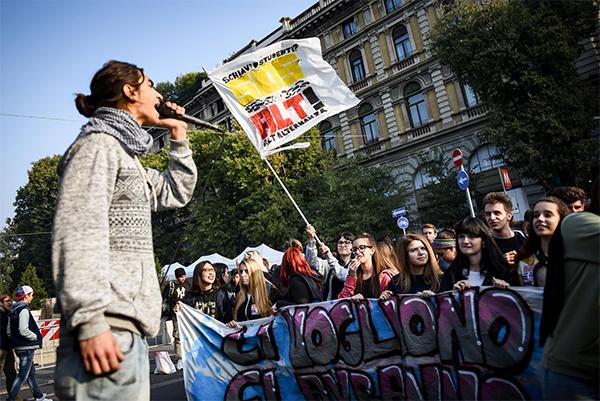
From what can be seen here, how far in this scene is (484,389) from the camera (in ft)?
11.1

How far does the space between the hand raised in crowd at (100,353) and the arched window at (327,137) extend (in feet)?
89.8

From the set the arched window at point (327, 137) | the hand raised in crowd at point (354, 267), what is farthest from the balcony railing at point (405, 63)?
the hand raised in crowd at point (354, 267)

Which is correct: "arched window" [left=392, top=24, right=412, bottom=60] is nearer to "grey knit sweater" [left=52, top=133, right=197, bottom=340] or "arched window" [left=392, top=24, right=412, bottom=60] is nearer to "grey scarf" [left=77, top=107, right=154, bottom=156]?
"grey scarf" [left=77, top=107, right=154, bottom=156]

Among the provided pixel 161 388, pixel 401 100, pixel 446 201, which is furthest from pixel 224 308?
pixel 401 100

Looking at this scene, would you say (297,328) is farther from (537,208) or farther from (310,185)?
(310,185)

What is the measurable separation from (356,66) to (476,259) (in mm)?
25750

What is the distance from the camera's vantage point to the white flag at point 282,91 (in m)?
6.52

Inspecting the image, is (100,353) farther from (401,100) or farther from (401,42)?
(401,42)

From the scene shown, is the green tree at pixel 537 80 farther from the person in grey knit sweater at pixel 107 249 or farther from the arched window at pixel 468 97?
the person in grey knit sweater at pixel 107 249

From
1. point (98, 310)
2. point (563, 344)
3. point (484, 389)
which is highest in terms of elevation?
point (98, 310)

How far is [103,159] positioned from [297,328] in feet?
11.5

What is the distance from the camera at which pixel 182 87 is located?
5247 cm

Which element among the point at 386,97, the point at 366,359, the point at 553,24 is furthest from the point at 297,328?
the point at 386,97

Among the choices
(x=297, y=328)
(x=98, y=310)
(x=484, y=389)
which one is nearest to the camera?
(x=98, y=310)
